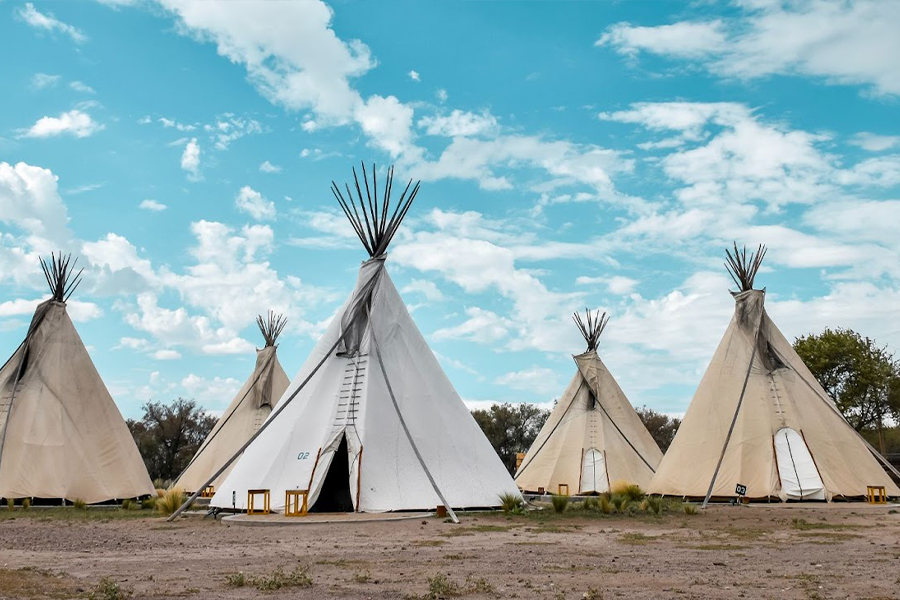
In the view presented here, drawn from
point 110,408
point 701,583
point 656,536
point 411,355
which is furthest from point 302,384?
point 701,583

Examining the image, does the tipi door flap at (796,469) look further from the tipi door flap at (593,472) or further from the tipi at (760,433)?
the tipi door flap at (593,472)

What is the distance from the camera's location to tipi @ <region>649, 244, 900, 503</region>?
853 inches

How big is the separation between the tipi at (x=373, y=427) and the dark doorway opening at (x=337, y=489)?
2 cm

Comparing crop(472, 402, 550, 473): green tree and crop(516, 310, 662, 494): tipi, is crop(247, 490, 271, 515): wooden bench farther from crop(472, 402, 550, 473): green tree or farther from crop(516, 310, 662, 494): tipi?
crop(472, 402, 550, 473): green tree

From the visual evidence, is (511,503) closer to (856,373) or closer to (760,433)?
(760,433)

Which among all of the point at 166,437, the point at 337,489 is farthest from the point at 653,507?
the point at 166,437

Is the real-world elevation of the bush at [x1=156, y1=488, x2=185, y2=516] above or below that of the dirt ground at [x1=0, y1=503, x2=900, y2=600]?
above

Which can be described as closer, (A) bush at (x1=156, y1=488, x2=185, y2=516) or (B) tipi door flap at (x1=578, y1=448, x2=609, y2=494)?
(A) bush at (x1=156, y1=488, x2=185, y2=516)

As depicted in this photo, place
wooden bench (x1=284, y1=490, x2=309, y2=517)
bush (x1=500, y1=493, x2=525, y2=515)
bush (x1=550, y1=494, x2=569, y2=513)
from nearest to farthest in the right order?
wooden bench (x1=284, y1=490, x2=309, y2=517)
bush (x1=500, y1=493, x2=525, y2=515)
bush (x1=550, y1=494, x2=569, y2=513)

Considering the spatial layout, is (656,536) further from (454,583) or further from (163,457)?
(163,457)

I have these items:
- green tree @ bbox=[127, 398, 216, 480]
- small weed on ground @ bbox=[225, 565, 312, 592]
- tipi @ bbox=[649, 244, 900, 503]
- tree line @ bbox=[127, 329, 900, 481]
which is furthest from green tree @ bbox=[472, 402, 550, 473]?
small weed on ground @ bbox=[225, 565, 312, 592]

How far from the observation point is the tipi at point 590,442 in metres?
30.4

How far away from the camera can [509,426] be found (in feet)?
192

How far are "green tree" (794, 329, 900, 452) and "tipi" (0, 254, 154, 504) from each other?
3181cm
